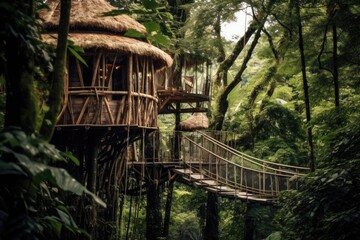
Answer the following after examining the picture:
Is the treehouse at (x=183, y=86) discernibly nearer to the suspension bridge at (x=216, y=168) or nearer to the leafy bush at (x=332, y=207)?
the suspension bridge at (x=216, y=168)

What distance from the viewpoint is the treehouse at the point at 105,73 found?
12039mm

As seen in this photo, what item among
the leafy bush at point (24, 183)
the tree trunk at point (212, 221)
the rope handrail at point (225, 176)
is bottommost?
the tree trunk at point (212, 221)

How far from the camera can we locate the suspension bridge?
1341cm

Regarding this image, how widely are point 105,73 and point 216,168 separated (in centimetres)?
459

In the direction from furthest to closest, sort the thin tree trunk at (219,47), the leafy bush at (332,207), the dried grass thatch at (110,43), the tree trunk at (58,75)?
the thin tree trunk at (219,47) → the dried grass thatch at (110,43) → the leafy bush at (332,207) → the tree trunk at (58,75)

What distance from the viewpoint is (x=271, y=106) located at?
1717 cm

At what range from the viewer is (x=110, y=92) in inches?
480

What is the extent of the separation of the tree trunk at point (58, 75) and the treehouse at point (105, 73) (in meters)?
8.06

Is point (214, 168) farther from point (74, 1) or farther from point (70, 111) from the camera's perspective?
point (74, 1)

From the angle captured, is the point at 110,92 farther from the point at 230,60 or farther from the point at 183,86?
the point at 230,60

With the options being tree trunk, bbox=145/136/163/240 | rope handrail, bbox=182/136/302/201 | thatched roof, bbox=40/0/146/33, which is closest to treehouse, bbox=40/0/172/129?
thatched roof, bbox=40/0/146/33

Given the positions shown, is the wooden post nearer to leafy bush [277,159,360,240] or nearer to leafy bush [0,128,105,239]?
leafy bush [277,159,360,240]

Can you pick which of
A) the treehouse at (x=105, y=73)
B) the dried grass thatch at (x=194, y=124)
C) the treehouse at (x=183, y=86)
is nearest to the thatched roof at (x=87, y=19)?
the treehouse at (x=105, y=73)

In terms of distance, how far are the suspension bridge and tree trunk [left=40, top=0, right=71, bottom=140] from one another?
10.1 metres
